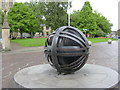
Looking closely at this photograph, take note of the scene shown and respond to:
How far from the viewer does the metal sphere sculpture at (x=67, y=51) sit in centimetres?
515

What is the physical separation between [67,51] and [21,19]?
3631cm

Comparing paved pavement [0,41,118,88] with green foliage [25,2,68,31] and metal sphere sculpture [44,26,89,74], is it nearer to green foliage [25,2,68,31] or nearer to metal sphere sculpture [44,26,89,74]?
metal sphere sculpture [44,26,89,74]

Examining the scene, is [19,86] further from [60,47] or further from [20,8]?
[20,8]

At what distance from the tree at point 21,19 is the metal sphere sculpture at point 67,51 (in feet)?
110

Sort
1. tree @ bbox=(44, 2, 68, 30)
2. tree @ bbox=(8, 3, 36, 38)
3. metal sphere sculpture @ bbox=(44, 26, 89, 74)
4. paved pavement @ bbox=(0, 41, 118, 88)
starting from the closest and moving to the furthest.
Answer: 1. metal sphere sculpture @ bbox=(44, 26, 89, 74)
2. paved pavement @ bbox=(0, 41, 118, 88)
3. tree @ bbox=(8, 3, 36, 38)
4. tree @ bbox=(44, 2, 68, 30)

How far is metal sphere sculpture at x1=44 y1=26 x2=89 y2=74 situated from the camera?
515 centimetres

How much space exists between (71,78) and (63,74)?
22.3 inches

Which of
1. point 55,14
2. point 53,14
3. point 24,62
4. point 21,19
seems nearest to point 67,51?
point 24,62

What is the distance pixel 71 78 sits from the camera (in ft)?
17.3

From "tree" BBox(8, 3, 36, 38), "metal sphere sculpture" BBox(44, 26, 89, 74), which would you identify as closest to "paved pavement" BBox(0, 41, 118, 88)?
"metal sphere sculpture" BBox(44, 26, 89, 74)

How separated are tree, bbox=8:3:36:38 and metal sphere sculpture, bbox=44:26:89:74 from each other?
33.5 meters

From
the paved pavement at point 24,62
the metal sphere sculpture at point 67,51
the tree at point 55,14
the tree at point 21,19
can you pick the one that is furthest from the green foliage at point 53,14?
the metal sphere sculpture at point 67,51

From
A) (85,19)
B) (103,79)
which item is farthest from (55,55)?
(85,19)

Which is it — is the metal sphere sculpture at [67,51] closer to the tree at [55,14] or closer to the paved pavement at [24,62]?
the paved pavement at [24,62]
